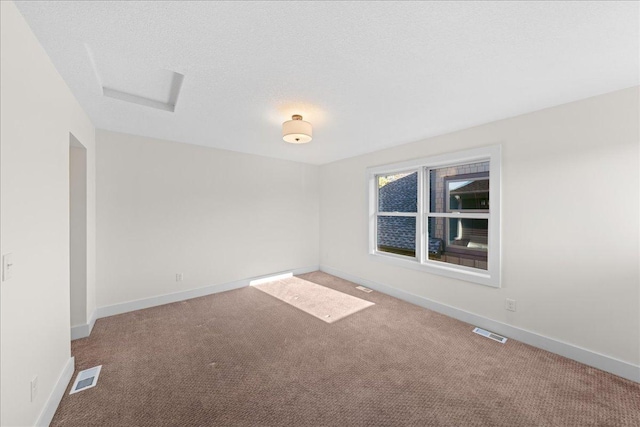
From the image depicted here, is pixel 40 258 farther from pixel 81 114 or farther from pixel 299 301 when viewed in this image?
pixel 299 301

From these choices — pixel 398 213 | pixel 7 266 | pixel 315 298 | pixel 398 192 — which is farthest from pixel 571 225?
pixel 7 266

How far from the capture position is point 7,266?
122cm

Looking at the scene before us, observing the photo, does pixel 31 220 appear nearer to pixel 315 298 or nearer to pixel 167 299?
pixel 167 299

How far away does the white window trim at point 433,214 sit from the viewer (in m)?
2.78

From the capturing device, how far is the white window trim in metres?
2.78

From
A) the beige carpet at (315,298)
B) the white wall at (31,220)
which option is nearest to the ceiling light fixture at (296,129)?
the white wall at (31,220)

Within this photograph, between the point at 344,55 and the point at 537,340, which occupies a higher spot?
the point at 344,55

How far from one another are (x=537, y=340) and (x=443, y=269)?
3.63 feet

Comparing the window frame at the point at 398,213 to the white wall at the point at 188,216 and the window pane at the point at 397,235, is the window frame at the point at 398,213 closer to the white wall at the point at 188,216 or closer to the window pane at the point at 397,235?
the window pane at the point at 397,235

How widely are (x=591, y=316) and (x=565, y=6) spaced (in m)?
2.51

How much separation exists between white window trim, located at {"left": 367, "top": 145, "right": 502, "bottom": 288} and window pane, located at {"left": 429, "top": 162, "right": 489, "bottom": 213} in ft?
0.37

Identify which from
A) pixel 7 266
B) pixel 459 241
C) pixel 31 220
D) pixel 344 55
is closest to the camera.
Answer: pixel 7 266

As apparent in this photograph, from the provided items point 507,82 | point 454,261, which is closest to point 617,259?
point 454,261

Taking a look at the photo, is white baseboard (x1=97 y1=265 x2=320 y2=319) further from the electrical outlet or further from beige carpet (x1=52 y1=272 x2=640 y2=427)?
the electrical outlet
